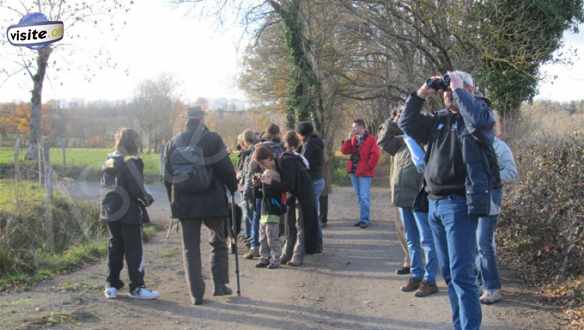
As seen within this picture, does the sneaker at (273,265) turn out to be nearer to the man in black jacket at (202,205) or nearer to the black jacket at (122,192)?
the man in black jacket at (202,205)

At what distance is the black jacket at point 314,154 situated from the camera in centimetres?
982

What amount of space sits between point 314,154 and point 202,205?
149 inches

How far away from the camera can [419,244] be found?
22.5 feet

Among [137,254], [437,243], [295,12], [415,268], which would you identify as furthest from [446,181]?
[295,12]

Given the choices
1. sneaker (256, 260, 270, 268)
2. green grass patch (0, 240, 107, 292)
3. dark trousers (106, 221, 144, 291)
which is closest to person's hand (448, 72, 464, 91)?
dark trousers (106, 221, 144, 291)

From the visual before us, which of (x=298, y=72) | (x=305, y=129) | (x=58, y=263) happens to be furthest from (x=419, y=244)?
(x=298, y=72)

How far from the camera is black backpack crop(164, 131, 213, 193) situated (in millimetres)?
6324

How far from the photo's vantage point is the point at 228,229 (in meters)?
6.98

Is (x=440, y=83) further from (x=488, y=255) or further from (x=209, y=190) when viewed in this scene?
(x=209, y=190)

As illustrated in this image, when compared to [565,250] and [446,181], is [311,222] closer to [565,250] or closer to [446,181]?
[565,250]

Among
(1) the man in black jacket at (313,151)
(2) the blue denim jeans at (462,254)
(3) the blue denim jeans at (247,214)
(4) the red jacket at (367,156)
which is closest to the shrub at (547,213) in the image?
(2) the blue denim jeans at (462,254)

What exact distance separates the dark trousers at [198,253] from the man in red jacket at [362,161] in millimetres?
5173

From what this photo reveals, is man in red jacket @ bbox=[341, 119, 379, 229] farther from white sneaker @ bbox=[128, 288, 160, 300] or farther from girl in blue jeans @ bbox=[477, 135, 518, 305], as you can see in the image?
white sneaker @ bbox=[128, 288, 160, 300]

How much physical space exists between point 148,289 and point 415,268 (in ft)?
9.98
